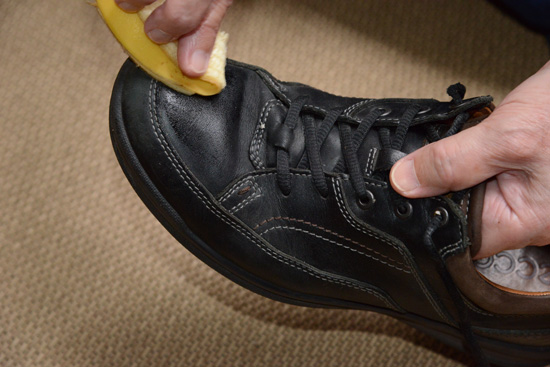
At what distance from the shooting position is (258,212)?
0.69m

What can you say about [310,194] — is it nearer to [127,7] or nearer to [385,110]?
[385,110]

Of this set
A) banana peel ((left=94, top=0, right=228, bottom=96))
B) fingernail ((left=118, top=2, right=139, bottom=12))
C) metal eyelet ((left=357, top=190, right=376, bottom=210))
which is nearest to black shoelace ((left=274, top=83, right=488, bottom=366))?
metal eyelet ((left=357, top=190, right=376, bottom=210))

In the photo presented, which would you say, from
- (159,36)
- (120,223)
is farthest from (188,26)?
(120,223)

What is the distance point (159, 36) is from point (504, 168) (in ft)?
1.35

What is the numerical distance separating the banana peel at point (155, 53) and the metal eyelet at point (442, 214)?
0.30 metres

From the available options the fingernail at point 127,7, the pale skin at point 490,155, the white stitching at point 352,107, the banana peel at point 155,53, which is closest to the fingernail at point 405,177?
the pale skin at point 490,155

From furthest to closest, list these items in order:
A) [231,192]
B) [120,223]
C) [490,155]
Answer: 1. [120,223]
2. [231,192]
3. [490,155]

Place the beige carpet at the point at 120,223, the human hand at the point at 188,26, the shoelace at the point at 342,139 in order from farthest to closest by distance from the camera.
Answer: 1. the beige carpet at the point at 120,223
2. the shoelace at the point at 342,139
3. the human hand at the point at 188,26

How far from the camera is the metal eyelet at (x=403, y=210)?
0.62 m

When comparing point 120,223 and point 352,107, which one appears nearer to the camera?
point 352,107

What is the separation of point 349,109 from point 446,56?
510 mm

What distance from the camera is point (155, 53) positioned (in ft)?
1.98

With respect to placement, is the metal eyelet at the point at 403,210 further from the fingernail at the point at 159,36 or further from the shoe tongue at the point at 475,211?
the fingernail at the point at 159,36

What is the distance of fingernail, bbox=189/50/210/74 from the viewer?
23.3 inches
